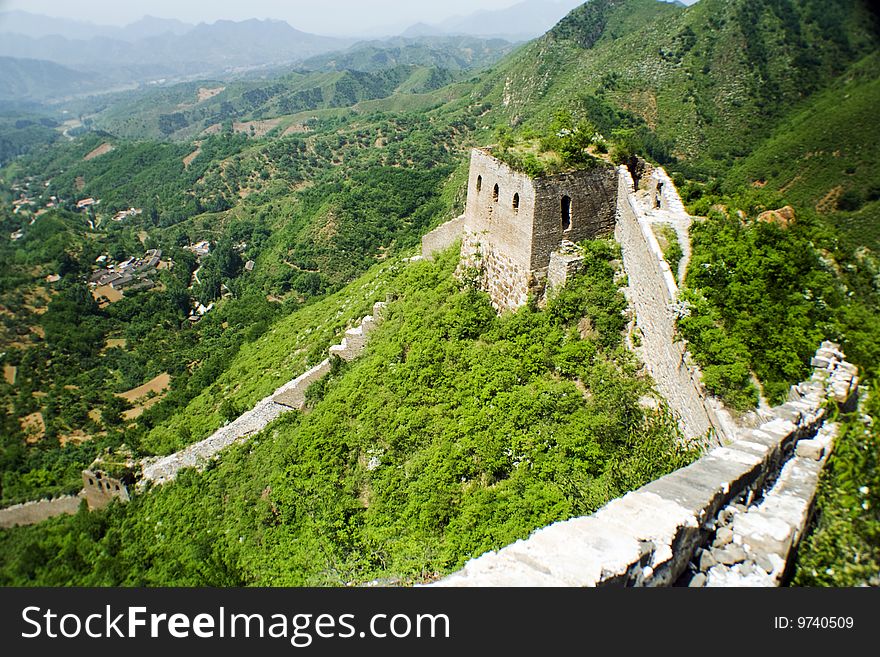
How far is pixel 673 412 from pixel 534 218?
4.92 metres

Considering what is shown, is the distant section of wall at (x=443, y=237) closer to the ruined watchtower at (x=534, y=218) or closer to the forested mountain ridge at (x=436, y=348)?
the forested mountain ridge at (x=436, y=348)

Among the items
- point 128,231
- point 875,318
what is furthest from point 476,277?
point 128,231

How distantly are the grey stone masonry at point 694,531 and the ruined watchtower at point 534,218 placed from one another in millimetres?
6688

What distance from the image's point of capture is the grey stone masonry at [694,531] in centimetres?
383

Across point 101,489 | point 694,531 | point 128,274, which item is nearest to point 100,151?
point 128,274

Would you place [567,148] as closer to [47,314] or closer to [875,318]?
[875,318]

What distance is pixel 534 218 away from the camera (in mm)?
11523

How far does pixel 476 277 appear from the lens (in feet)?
46.3

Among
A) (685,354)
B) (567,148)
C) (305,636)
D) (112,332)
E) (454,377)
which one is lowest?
(112,332)

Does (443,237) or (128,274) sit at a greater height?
(443,237)

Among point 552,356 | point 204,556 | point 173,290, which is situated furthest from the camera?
→ point 173,290

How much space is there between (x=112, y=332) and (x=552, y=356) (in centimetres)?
5353

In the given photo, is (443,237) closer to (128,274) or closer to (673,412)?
(673,412)

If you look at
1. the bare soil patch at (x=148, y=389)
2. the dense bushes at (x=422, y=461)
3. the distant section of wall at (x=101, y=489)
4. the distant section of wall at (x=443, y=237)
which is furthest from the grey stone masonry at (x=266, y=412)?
the bare soil patch at (x=148, y=389)
